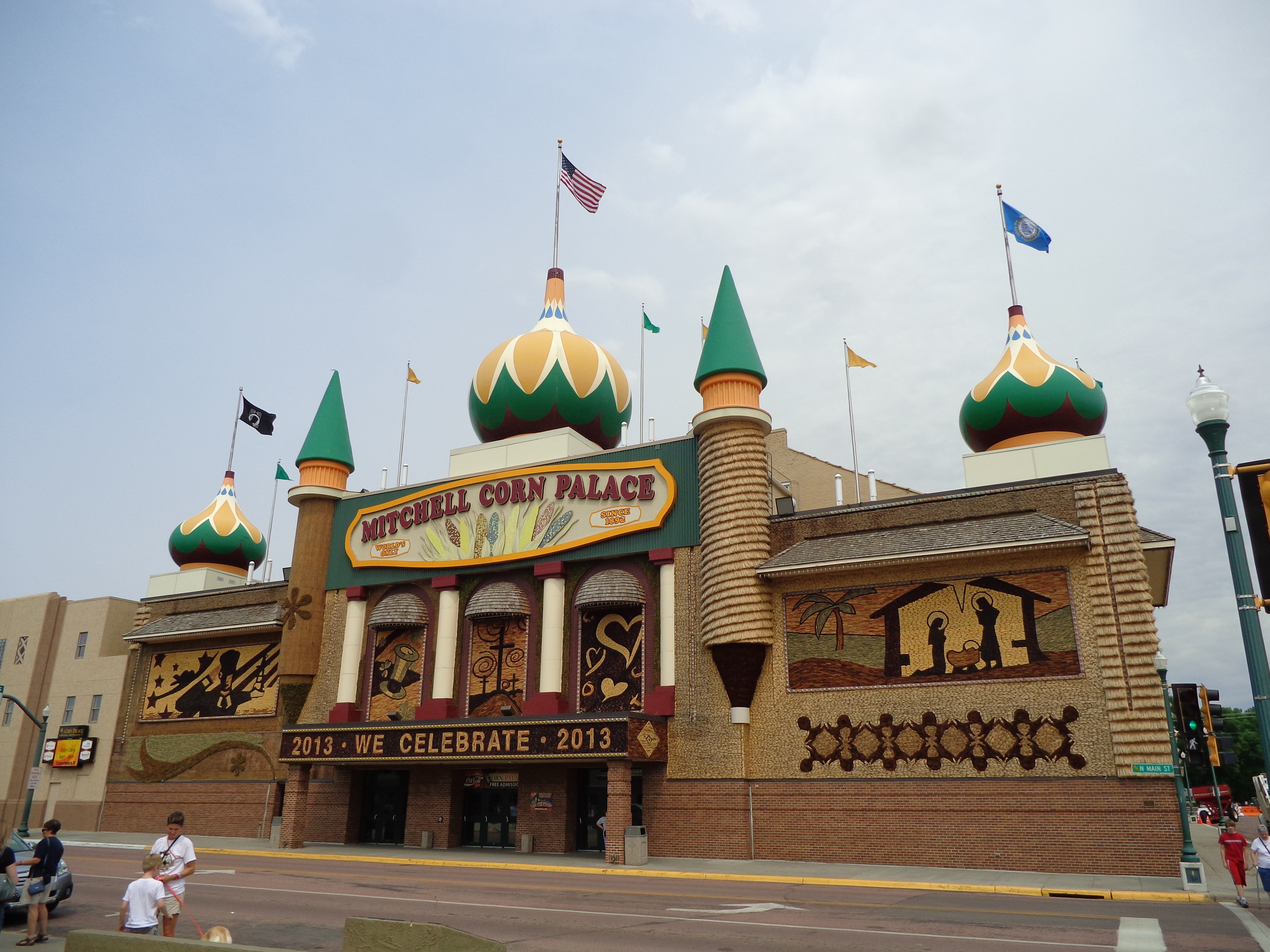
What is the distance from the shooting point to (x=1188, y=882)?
21.1 m

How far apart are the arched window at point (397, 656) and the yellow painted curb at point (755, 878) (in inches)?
239

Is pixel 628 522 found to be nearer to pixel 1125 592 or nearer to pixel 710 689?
pixel 710 689

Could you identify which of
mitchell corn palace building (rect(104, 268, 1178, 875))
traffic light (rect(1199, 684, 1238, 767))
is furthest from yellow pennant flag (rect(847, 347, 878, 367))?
traffic light (rect(1199, 684, 1238, 767))

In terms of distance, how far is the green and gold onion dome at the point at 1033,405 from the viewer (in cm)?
3194

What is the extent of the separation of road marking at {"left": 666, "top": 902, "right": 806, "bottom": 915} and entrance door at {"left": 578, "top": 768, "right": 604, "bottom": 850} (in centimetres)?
1410

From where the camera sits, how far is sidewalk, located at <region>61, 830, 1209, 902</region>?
2136 cm

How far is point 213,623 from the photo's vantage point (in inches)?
1626

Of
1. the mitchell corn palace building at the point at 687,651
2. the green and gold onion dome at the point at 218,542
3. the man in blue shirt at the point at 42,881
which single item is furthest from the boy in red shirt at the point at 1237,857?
the green and gold onion dome at the point at 218,542

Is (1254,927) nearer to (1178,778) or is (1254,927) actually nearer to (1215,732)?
(1215,732)

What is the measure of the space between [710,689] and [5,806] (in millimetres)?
37689

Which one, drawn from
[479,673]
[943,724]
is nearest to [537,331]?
[479,673]

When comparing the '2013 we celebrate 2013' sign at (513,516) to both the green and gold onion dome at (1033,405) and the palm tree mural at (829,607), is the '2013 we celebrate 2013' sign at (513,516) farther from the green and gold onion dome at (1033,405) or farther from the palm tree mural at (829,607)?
the green and gold onion dome at (1033,405)

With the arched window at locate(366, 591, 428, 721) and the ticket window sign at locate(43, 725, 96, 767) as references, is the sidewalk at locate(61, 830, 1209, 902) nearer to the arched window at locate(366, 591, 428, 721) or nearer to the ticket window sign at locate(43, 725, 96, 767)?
the arched window at locate(366, 591, 428, 721)

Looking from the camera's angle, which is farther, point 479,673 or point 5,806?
point 5,806
